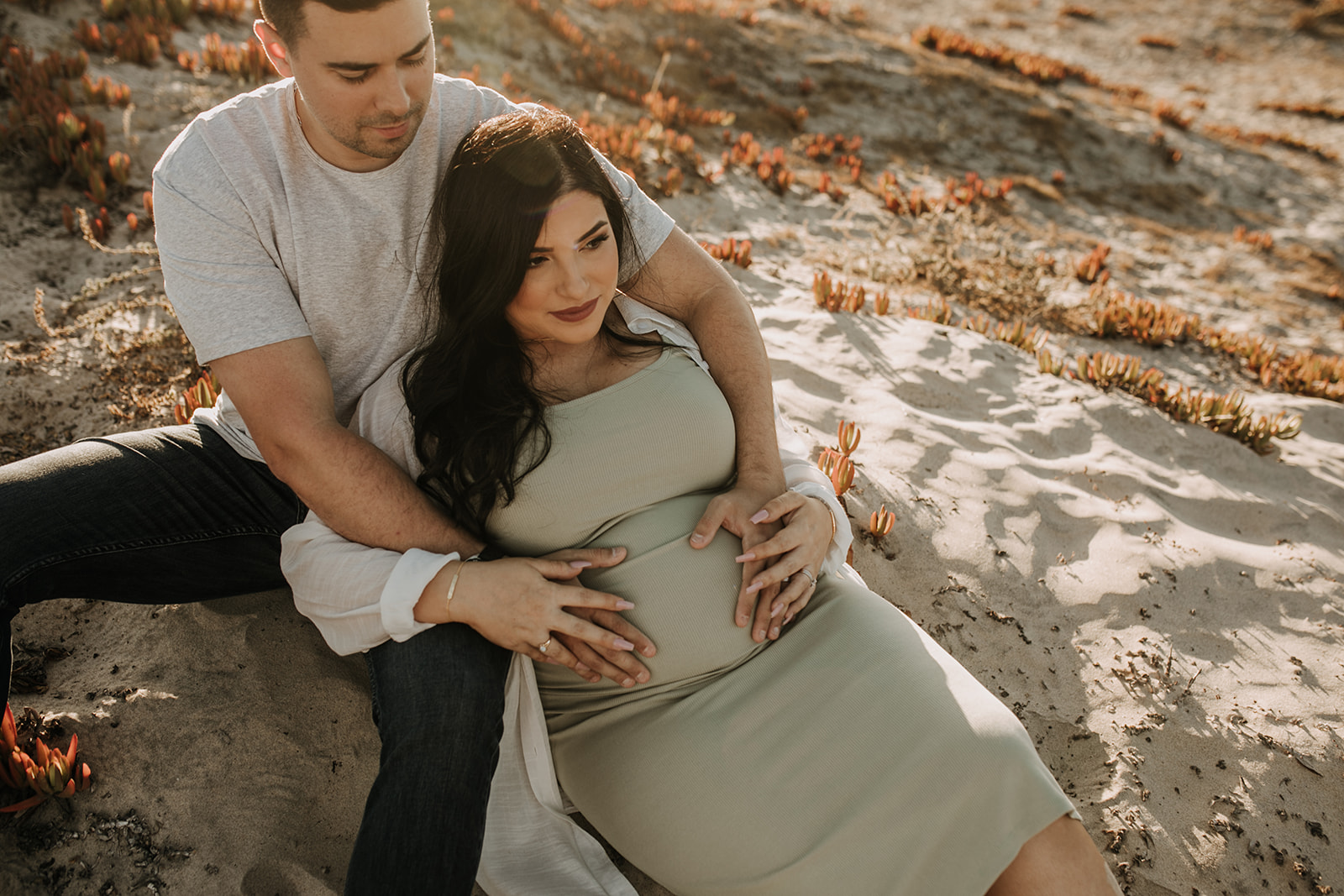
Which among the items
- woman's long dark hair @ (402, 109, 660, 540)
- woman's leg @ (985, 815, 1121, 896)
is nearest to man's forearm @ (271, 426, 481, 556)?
woman's long dark hair @ (402, 109, 660, 540)

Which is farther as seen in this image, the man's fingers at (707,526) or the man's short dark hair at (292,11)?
the man's fingers at (707,526)

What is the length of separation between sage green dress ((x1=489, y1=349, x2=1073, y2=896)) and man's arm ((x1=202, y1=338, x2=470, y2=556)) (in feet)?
0.98

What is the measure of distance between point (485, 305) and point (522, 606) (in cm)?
98

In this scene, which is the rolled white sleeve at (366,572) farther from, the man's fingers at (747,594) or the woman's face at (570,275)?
the man's fingers at (747,594)

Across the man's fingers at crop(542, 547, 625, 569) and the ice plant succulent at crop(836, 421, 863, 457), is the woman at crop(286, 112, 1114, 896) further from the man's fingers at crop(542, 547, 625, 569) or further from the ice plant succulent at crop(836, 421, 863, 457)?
the ice plant succulent at crop(836, 421, 863, 457)

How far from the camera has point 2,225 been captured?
5180 mm

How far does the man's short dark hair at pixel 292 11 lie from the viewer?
7.29 ft

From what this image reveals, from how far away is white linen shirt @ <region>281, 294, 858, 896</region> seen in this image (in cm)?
224

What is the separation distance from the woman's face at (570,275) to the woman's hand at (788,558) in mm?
897

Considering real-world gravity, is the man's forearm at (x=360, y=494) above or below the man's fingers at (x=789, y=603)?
above

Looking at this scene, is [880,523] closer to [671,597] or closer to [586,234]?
[671,597]

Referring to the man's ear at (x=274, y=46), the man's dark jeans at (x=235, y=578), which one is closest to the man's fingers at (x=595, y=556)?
the man's dark jeans at (x=235, y=578)

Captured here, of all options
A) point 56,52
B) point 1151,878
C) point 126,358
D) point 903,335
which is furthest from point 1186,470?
point 56,52

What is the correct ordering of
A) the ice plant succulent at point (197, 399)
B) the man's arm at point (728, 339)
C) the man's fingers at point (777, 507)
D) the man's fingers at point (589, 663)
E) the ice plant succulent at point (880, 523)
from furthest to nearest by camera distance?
the ice plant succulent at point (880, 523)
the ice plant succulent at point (197, 399)
the man's arm at point (728, 339)
the man's fingers at point (777, 507)
the man's fingers at point (589, 663)
